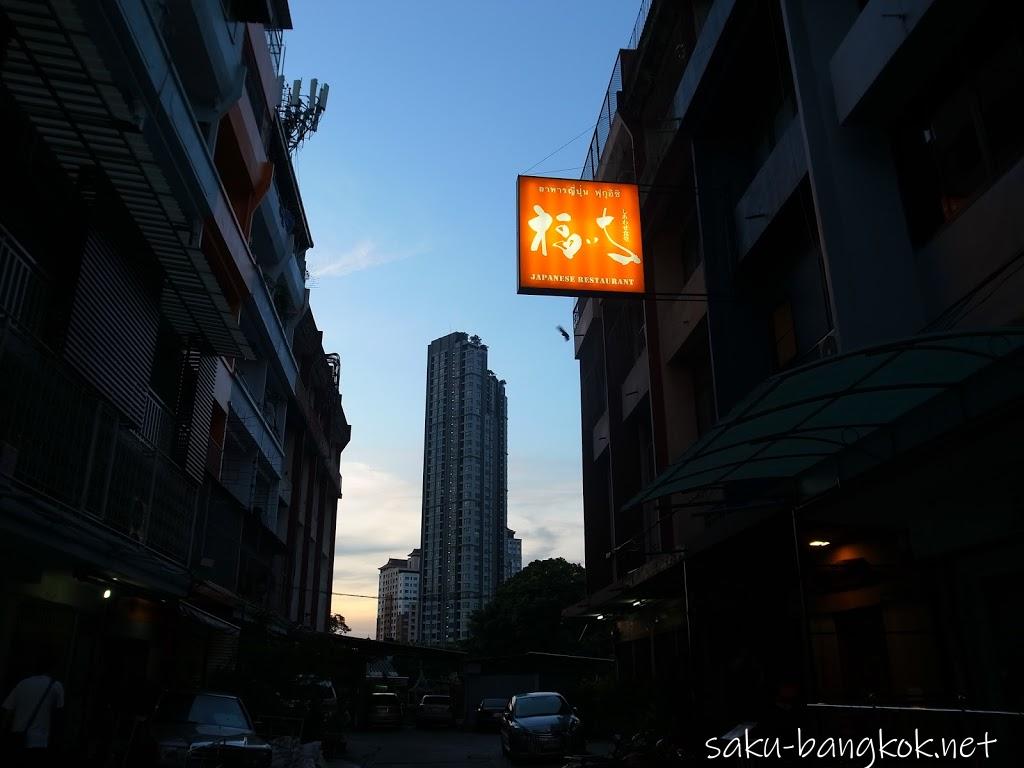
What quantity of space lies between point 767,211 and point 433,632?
105 meters

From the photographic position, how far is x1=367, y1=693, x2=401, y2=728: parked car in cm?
3319

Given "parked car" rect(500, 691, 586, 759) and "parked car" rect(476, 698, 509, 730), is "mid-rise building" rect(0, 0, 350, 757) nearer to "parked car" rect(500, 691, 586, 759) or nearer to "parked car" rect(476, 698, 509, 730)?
"parked car" rect(500, 691, 586, 759)

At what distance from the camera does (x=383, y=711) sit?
3341 centimetres

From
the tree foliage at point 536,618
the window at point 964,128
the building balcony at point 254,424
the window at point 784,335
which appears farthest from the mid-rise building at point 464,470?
the window at point 964,128

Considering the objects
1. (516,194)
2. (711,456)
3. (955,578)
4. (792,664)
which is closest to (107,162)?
(516,194)

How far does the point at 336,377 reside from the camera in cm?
4266

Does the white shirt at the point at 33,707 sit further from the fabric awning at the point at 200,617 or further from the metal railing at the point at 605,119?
the metal railing at the point at 605,119

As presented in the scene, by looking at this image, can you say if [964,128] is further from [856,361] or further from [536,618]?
[536,618]

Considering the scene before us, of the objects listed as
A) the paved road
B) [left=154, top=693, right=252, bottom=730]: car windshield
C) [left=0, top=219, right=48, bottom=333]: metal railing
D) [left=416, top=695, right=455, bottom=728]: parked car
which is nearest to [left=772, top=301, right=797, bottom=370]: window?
the paved road

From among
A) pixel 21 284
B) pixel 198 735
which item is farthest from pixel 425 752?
pixel 21 284

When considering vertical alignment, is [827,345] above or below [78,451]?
above

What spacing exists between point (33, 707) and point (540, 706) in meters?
13.9

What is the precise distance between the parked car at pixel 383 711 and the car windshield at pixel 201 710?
23104 mm

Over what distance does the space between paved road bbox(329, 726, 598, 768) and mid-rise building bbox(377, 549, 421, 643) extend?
114m
